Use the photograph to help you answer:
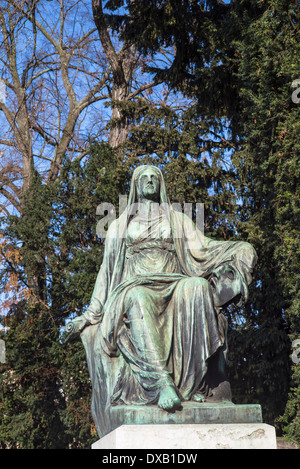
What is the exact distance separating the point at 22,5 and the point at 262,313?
8615 millimetres

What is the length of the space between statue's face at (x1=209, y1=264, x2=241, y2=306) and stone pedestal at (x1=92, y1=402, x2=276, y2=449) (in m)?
0.85

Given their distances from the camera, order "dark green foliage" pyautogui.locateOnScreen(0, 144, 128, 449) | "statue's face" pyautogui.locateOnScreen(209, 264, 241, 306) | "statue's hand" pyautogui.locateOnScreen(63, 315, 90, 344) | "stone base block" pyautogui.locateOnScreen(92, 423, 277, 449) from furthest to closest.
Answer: "dark green foliage" pyautogui.locateOnScreen(0, 144, 128, 449), "statue's hand" pyautogui.locateOnScreen(63, 315, 90, 344), "statue's face" pyautogui.locateOnScreen(209, 264, 241, 306), "stone base block" pyautogui.locateOnScreen(92, 423, 277, 449)

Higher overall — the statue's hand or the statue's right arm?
the statue's right arm

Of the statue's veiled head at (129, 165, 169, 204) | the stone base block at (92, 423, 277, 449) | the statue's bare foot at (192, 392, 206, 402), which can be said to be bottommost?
the stone base block at (92, 423, 277, 449)

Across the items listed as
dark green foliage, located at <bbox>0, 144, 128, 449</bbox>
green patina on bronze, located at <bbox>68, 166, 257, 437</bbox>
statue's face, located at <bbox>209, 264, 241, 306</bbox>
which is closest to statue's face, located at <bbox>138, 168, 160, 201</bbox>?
green patina on bronze, located at <bbox>68, 166, 257, 437</bbox>

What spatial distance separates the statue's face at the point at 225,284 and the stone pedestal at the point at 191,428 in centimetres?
85

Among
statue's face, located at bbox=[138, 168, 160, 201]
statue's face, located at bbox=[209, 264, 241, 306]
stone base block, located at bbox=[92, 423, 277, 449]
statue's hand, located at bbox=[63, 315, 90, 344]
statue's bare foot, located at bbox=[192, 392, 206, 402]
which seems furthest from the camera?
statue's face, located at bbox=[138, 168, 160, 201]

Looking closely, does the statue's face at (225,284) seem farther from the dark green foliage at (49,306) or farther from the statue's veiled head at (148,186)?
the dark green foliage at (49,306)

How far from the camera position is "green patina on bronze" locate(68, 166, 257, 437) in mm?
4609

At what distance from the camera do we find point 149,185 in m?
5.79

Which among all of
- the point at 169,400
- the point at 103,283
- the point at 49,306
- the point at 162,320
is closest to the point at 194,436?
the point at 169,400

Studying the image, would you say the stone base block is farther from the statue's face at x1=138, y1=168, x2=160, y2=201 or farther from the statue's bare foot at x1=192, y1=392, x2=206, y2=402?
the statue's face at x1=138, y1=168, x2=160, y2=201

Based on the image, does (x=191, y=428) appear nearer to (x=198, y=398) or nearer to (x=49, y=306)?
(x=198, y=398)

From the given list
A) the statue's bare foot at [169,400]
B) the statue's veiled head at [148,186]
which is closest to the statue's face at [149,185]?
the statue's veiled head at [148,186]
